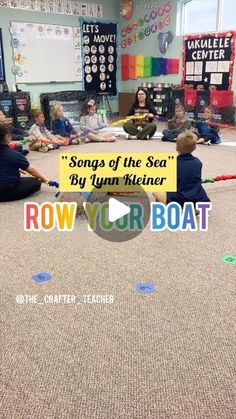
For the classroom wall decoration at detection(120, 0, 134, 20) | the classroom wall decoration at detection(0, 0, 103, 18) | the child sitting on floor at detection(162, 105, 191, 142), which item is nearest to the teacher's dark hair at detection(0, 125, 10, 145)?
the child sitting on floor at detection(162, 105, 191, 142)

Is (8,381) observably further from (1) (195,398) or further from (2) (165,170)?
(2) (165,170)

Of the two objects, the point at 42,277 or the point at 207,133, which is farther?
the point at 207,133

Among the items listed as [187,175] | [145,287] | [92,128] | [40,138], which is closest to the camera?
[145,287]

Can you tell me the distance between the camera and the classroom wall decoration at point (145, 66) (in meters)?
7.57

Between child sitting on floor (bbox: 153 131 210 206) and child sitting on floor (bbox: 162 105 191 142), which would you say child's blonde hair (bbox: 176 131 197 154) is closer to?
child sitting on floor (bbox: 153 131 210 206)

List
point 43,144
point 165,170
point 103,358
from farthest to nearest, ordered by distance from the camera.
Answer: point 43,144 → point 165,170 → point 103,358

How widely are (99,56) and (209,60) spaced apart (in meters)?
2.24

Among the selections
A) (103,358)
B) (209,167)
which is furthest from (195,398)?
(209,167)

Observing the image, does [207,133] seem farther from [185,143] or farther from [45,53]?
[45,53]

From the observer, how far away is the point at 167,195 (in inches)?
111

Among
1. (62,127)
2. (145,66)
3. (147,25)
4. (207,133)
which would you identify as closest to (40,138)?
(62,127)

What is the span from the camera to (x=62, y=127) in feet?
18.1

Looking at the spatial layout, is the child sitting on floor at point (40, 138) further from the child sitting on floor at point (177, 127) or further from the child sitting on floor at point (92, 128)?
the child sitting on floor at point (177, 127)

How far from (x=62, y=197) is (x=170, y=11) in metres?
5.89
